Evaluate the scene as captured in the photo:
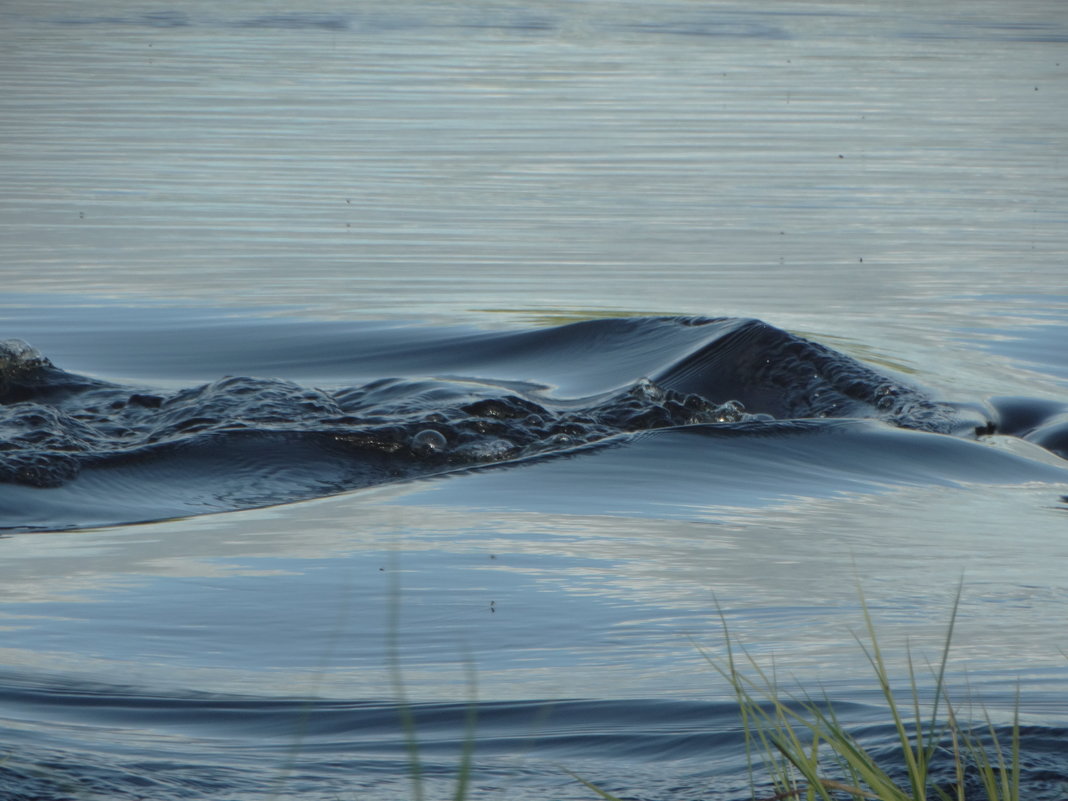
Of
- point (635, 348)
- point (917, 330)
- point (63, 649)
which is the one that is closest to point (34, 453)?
point (63, 649)

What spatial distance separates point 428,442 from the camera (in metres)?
5.73

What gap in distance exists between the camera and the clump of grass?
2.01 m

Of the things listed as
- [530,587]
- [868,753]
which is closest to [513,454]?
[530,587]

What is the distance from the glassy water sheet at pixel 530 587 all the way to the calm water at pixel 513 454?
0.05 feet

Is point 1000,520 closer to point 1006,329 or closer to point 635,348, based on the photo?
point 635,348

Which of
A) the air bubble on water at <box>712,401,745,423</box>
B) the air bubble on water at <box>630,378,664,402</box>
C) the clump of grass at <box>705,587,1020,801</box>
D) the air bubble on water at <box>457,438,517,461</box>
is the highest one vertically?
the air bubble on water at <box>630,378,664,402</box>

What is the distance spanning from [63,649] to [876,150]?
12.7 m

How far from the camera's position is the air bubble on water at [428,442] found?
224 inches

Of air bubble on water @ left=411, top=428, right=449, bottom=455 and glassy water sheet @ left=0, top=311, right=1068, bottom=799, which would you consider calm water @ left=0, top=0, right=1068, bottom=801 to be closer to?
glassy water sheet @ left=0, top=311, right=1068, bottom=799

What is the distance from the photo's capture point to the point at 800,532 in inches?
181

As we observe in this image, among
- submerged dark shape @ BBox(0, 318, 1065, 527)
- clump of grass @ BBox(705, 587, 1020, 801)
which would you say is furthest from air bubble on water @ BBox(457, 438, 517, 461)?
clump of grass @ BBox(705, 587, 1020, 801)

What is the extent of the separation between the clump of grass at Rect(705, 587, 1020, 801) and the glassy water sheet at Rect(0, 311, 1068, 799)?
0.26ft

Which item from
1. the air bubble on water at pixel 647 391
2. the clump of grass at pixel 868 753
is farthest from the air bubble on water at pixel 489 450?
the clump of grass at pixel 868 753

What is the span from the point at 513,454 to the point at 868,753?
3.13m
